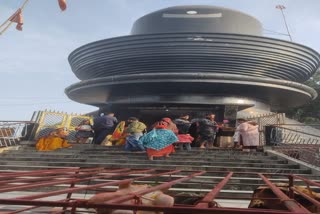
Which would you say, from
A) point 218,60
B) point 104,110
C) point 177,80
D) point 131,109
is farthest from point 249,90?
point 104,110

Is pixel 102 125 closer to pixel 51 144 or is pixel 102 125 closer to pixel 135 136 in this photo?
pixel 51 144

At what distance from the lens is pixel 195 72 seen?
1945 cm

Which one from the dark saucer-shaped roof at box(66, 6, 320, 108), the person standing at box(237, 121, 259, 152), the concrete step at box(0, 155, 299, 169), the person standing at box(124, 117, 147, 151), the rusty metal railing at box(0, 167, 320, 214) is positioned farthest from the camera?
the dark saucer-shaped roof at box(66, 6, 320, 108)

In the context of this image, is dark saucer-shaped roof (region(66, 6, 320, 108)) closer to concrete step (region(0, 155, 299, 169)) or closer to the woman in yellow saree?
the woman in yellow saree

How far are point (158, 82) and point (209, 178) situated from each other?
12138 millimetres

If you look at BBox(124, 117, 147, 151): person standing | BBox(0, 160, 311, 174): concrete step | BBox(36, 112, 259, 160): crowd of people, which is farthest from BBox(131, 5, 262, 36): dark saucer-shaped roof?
BBox(0, 160, 311, 174): concrete step

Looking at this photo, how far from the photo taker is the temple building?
1891cm

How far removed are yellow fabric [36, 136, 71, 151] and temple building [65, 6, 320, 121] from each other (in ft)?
27.9

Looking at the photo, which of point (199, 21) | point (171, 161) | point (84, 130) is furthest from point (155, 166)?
point (199, 21)

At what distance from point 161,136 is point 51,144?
4.75m

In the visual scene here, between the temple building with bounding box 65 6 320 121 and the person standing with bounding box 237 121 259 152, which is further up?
the temple building with bounding box 65 6 320 121

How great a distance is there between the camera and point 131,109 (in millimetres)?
20641

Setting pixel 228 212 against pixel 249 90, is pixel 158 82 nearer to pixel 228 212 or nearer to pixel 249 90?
pixel 249 90

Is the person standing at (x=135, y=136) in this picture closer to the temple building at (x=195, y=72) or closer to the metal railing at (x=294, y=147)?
the metal railing at (x=294, y=147)
